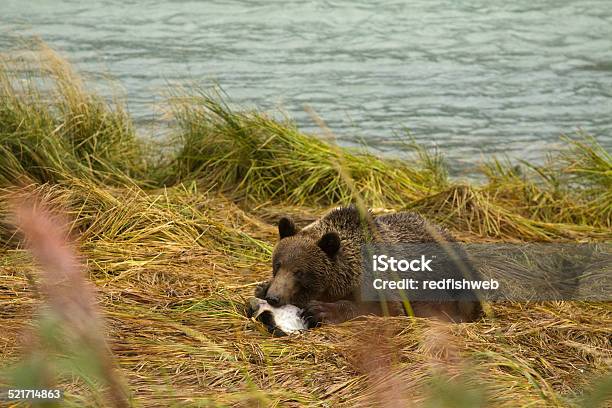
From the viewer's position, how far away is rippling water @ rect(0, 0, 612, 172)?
11195 mm

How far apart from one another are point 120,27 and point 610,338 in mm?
11493

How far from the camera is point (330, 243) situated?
16.1 feet

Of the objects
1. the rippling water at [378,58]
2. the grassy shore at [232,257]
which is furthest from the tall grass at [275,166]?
the rippling water at [378,58]

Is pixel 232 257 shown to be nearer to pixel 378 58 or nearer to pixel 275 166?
pixel 275 166

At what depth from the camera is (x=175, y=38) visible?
14.2m

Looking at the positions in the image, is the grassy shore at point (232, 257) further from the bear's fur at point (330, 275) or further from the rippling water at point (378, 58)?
the rippling water at point (378, 58)

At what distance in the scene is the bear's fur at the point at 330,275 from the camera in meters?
4.77

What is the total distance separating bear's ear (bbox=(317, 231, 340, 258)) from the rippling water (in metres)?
4.86

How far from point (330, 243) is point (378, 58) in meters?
9.17

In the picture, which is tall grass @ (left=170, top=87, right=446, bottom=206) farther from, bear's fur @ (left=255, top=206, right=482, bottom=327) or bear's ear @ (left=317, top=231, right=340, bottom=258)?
bear's ear @ (left=317, top=231, right=340, bottom=258)

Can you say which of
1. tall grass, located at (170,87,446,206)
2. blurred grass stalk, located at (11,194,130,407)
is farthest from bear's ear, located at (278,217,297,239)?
blurred grass stalk, located at (11,194,130,407)

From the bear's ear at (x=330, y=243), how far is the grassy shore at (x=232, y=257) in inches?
15.1

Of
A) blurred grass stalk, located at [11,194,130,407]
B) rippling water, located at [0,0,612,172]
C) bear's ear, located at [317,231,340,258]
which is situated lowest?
rippling water, located at [0,0,612,172]

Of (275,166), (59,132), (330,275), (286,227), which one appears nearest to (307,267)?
(330,275)
